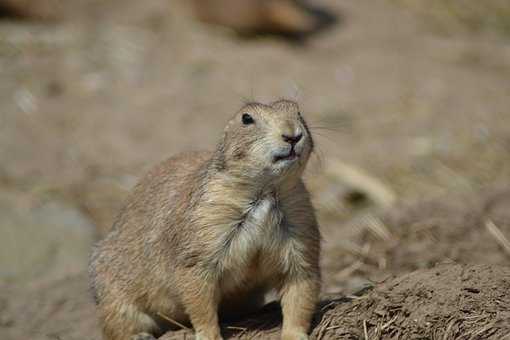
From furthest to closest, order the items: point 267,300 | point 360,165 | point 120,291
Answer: point 360,165, point 267,300, point 120,291

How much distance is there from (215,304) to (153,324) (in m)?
0.70

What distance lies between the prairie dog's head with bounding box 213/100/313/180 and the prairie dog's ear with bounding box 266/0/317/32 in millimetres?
7733

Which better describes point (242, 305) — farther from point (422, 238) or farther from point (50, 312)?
point (422, 238)

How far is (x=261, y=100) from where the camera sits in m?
10.2

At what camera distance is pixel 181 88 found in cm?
1076

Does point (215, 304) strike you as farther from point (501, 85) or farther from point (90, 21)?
point (90, 21)

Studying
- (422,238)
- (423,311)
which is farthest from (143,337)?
(422,238)

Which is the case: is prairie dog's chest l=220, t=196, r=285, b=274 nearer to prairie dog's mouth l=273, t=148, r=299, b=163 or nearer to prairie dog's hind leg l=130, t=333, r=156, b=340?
prairie dog's mouth l=273, t=148, r=299, b=163

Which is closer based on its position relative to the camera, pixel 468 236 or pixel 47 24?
pixel 468 236

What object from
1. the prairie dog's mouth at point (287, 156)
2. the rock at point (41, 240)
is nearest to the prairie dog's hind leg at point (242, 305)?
the prairie dog's mouth at point (287, 156)

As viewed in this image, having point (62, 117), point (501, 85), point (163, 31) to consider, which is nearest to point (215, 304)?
point (62, 117)

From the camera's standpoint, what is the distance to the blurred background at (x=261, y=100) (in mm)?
6812

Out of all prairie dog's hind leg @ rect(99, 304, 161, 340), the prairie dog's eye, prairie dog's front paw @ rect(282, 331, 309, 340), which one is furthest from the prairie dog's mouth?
prairie dog's hind leg @ rect(99, 304, 161, 340)

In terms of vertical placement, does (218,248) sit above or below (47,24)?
below
